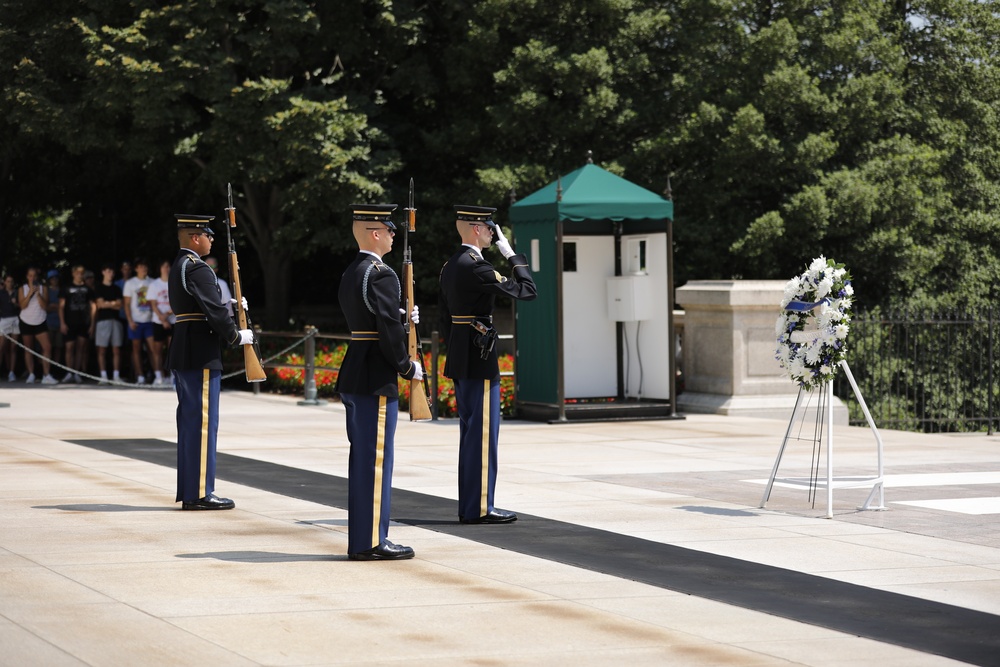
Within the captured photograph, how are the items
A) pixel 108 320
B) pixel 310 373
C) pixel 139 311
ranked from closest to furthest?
1. pixel 310 373
2. pixel 139 311
3. pixel 108 320

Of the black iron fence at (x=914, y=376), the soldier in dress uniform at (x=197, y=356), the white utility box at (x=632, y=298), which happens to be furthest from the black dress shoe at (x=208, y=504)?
the black iron fence at (x=914, y=376)

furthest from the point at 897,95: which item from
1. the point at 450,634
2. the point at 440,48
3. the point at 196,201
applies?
the point at 450,634

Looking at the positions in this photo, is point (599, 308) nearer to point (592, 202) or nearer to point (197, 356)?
point (592, 202)

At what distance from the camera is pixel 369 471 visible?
845 cm

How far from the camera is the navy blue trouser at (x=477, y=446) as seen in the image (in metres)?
9.83

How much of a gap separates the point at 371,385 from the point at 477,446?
1.60m

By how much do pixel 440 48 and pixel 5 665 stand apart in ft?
70.7

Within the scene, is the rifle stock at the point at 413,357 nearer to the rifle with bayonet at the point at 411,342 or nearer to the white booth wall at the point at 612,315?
the rifle with bayonet at the point at 411,342

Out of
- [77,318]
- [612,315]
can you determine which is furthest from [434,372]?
[77,318]

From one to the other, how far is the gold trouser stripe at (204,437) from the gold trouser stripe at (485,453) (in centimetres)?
200

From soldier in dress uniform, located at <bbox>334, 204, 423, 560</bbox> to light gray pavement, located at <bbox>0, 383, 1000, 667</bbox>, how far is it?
0.20 meters

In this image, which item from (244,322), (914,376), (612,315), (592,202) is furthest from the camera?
(914,376)

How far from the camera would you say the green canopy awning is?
16.3 meters

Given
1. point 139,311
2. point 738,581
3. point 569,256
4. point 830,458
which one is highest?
point 569,256
